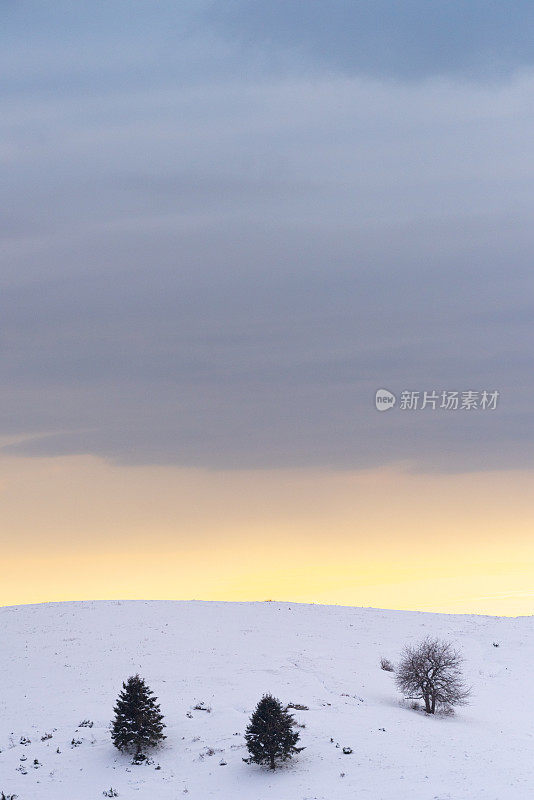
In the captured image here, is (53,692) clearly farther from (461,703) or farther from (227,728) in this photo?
(461,703)

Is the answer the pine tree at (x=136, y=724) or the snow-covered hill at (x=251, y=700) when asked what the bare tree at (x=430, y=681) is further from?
the pine tree at (x=136, y=724)

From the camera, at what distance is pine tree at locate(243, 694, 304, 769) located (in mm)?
40594

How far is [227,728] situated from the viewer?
4525cm

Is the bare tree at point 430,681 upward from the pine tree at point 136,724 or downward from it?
upward

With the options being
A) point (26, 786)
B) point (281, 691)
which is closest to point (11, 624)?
point (281, 691)

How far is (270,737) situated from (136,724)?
6.67 meters

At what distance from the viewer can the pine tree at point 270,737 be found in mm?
40594

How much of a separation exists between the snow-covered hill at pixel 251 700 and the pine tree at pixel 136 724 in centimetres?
76

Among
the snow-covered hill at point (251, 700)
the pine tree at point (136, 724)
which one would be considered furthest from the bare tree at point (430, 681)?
the pine tree at point (136, 724)

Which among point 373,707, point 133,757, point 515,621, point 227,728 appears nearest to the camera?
point 133,757

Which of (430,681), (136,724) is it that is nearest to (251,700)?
(136,724)

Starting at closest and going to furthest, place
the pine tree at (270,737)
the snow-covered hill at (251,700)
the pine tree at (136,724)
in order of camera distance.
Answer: the snow-covered hill at (251,700) → the pine tree at (270,737) → the pine tree at (136,724)

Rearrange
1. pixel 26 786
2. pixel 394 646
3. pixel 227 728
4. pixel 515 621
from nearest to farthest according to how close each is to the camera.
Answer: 1. pixel 26 786
2. pixel 227 728
3. pixel 394 646
4. pixel 515 621

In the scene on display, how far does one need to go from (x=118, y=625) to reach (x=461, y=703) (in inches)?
1037
